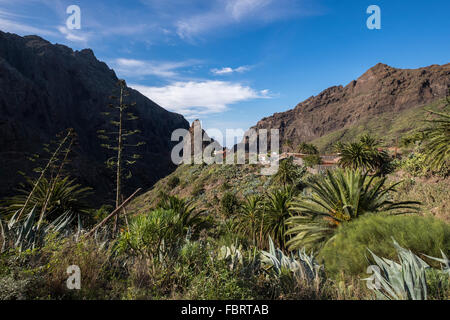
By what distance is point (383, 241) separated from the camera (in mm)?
4598

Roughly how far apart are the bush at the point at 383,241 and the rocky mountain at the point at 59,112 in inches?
1712

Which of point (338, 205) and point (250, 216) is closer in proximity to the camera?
point (338, 205)

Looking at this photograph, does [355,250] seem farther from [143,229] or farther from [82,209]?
[82,209]

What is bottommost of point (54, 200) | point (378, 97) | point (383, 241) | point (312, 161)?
point (383, 241)

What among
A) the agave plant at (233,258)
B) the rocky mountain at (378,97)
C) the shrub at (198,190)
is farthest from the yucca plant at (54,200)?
the rocky mountain at (378,97)

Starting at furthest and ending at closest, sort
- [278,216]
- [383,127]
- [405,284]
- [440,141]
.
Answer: [383,127] → [440,141] → [278,216] → [405,284]

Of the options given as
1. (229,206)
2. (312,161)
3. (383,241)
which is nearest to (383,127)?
(312,161)

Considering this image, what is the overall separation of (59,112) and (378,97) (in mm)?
180445

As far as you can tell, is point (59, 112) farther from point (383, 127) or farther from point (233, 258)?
point (383, 127)

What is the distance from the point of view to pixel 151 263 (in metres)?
3.72

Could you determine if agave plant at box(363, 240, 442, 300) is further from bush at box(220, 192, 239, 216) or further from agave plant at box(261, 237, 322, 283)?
bush at box(220, 192, 239, 216)

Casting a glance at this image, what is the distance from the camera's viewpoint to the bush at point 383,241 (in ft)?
14.2

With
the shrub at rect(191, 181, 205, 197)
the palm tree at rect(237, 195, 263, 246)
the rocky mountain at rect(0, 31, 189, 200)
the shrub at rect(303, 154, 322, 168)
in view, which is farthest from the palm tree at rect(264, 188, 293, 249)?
the rocky mountain at rect(0, 31, 189, 200)
